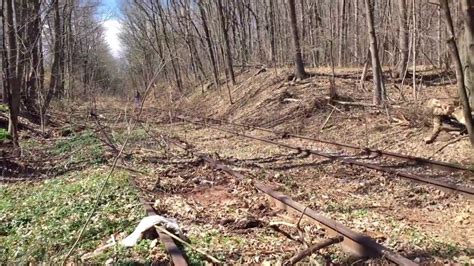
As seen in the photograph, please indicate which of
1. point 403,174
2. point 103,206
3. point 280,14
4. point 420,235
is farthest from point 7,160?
point 280,14

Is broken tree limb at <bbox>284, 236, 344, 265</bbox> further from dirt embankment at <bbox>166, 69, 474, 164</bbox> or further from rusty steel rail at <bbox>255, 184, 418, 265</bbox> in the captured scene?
dirt embankment at <bbox>166, 69, 474, 164</bbox>

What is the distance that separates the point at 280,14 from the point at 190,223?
47.2 meters

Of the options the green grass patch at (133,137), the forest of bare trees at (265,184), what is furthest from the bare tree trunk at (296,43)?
the green grass patch at (133,137)

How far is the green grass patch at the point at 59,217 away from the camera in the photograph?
6.59 meters

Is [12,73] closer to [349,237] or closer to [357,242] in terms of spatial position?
[349,237]

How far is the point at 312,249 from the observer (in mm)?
5590

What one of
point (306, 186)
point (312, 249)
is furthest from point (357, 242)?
point (306, 186)

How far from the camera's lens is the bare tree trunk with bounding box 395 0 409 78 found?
75.3 feet

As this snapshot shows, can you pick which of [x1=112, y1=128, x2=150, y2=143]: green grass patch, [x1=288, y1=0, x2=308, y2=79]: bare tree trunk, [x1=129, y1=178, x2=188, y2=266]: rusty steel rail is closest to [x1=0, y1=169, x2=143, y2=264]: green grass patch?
[x1=129, y1=178, x2=188, y2=266]: rusty steel rail

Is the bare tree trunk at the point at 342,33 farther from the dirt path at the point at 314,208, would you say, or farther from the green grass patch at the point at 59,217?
the green grass patch at the point at 59,217

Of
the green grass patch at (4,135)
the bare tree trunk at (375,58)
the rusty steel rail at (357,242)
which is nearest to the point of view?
the rusty steel rail at (357,242)

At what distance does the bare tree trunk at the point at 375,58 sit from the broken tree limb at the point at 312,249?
42.6ft

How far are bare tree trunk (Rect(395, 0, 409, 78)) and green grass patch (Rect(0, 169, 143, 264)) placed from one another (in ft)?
54.8

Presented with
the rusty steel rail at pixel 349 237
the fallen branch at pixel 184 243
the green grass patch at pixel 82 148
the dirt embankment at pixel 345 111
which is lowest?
the dirt embankment at pixel 345 111
